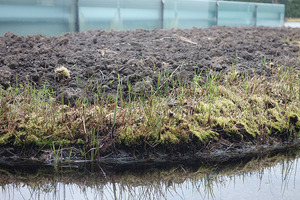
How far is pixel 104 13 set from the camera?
26.2ft

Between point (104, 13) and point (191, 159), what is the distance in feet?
20.0

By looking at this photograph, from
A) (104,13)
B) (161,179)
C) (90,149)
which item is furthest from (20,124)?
(104,13)

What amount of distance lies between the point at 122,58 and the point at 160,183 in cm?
194

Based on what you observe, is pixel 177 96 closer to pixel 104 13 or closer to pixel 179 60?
pixel 179 60

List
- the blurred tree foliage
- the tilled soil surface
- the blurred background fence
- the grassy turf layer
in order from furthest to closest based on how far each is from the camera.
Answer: the blurred tree foliage
the blurred background fence
the tilled soil surface
the grassy turf layer

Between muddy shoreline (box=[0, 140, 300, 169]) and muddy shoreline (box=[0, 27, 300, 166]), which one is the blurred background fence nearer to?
muddy shoreline (box=[0, 27, 300, 166])

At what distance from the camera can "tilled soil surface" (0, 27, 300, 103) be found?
3.27 metres

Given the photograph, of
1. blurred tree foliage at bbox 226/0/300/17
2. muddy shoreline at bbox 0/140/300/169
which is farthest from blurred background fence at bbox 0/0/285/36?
muddy shoreline at bbox 0/140/300/169

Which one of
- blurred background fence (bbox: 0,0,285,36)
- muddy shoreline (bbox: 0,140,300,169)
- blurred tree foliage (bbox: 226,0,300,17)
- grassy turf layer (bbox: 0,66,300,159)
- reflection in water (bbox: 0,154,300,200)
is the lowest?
reflection in water (bbox: 0,154,300,200)

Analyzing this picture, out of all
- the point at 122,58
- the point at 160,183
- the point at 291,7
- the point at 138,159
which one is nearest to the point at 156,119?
the point at 138,159

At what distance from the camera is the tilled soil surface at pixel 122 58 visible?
327 centimetres

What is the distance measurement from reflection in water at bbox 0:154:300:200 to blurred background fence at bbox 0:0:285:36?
4.94 metres

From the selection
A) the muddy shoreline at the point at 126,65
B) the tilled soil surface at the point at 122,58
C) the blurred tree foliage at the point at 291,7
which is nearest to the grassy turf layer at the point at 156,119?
the muddy shoreline at the point at 126,65

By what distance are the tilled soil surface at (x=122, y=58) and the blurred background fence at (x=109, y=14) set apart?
70.3 inches
